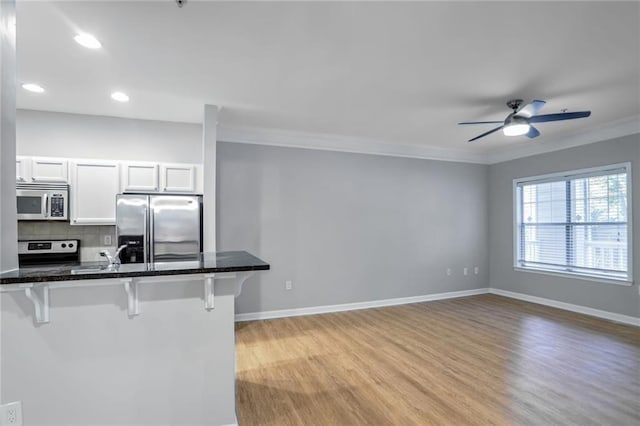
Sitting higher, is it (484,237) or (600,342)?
(484,237)

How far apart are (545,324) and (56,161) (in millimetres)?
6394

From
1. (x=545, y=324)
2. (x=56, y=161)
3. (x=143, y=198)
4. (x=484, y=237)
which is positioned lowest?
(x=545, y=324)

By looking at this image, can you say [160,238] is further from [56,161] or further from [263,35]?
[263,35]

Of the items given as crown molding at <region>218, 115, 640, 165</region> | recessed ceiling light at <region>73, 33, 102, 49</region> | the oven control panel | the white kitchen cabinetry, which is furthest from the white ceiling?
the oven control panel

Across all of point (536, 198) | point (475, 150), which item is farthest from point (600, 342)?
point (475, 150)

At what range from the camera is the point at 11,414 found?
5.40ft

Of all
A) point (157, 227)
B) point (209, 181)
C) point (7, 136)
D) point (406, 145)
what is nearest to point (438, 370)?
point (209, 181)

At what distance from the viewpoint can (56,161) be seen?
349 cm

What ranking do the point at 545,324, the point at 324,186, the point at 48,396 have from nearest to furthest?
the point at 48,396, the point at 545,324, the point at 324,186

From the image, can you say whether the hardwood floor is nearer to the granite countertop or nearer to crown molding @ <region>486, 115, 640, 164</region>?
the granite countertop

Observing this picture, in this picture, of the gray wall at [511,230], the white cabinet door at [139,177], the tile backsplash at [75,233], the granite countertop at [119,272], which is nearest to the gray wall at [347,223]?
the gray wall at [511,230]

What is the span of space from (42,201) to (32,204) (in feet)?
0.33

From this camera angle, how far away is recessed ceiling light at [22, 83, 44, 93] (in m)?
3.03

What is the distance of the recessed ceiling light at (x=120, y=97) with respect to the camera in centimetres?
325
